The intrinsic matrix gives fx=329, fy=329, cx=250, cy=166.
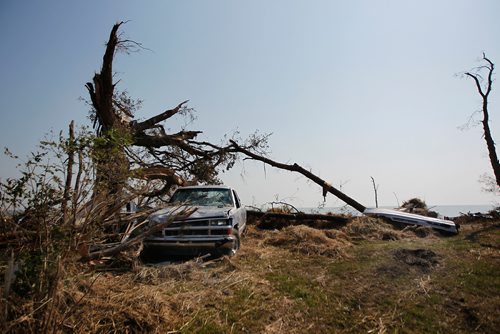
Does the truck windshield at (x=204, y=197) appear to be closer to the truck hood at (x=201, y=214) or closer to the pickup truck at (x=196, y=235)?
the truck hood at (x=201, y=214)

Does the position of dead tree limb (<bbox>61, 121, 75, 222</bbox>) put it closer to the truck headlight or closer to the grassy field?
the grassy field

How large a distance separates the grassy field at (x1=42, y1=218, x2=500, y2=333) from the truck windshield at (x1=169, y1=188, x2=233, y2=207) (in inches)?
65.9

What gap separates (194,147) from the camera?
14.8 meters

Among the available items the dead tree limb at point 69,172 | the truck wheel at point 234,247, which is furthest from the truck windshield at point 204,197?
the dead tree limb at point 69,172

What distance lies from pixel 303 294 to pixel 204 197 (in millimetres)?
4664

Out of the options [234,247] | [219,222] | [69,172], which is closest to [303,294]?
[219,222]

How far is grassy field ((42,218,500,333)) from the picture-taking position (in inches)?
155

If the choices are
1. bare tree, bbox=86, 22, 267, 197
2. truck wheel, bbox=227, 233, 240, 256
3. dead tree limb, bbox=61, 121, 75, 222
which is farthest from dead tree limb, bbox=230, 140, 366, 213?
dead tree limb, bbox=61, 121, 75, 222

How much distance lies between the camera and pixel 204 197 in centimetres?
921

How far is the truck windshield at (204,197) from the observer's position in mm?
8961

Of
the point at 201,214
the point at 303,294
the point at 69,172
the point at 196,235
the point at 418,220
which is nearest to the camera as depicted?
the point at 69,172

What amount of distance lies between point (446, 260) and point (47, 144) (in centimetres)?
781

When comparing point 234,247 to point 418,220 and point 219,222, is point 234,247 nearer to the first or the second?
point 219,222

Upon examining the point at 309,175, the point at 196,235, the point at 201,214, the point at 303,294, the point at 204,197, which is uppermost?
the point at 309,175
